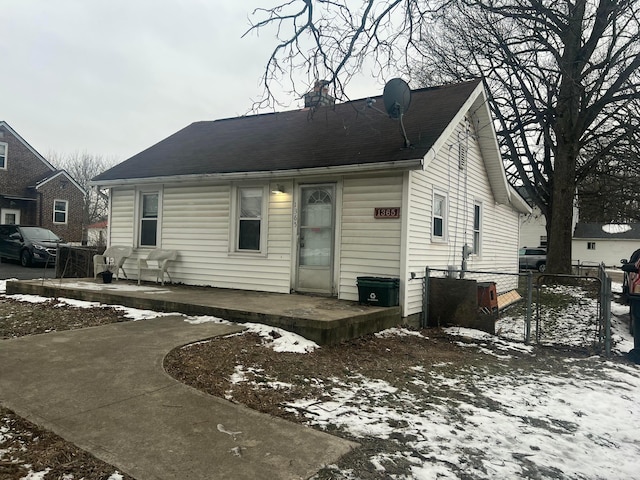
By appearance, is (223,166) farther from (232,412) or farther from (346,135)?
(232,412)

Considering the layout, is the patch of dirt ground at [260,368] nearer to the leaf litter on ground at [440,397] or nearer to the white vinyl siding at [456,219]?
the leaf litter on ground at [440,397]

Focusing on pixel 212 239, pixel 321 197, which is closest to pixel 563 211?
pixel 321 197

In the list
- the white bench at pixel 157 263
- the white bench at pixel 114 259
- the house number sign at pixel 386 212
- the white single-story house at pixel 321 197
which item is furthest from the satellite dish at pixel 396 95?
the white bench at pixel 114 259

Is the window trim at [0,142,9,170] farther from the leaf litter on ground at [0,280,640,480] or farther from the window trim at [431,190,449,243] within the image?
the window trim at [431,190,449,243]

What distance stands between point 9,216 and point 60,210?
9.69ft

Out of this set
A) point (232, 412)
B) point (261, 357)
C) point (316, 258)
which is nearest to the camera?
point (232, 412)

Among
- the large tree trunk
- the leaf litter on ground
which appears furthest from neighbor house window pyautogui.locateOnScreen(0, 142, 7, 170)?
the large tree trunk

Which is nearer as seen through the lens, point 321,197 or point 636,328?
point 636,328

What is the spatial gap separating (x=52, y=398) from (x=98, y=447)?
1120 millimetres

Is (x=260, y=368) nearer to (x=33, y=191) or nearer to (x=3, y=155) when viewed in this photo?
(x=33, y=191)

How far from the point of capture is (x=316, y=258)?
8797 millimetres

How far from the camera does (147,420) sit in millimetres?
3314

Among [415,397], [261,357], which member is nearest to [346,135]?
[261,357]

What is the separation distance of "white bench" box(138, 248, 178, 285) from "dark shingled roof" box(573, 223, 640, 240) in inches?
1723
